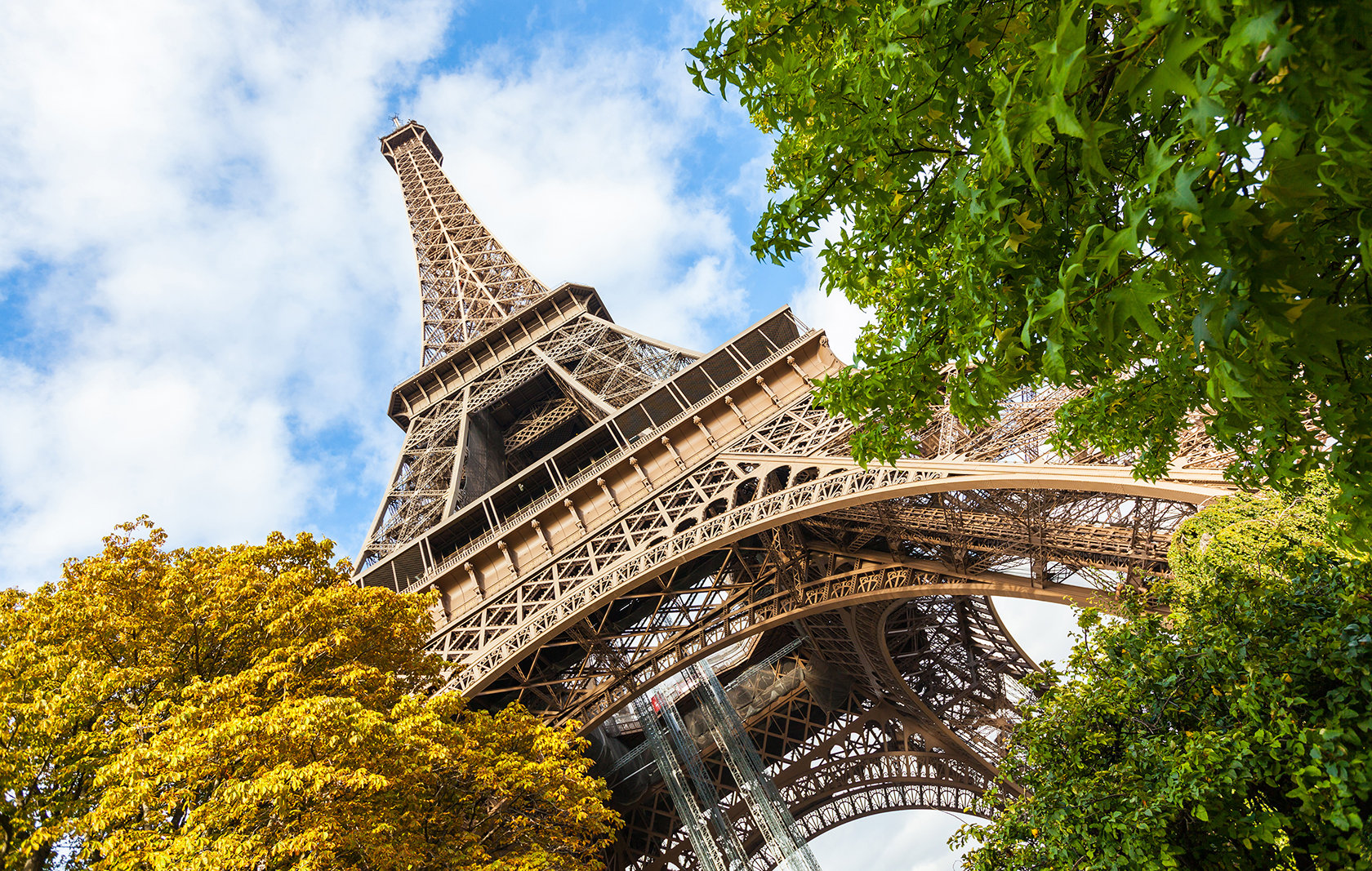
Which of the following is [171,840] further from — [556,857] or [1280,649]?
→ [1280,649]

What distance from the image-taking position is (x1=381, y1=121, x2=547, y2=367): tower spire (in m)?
31.0

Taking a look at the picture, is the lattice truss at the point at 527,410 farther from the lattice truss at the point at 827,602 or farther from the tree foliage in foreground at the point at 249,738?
the tree foliage in foreground at the point at 249,738

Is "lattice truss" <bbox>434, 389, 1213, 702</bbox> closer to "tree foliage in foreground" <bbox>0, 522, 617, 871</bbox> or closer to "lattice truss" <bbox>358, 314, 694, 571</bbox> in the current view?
"tree foliage in foreground" <bbox>0, 522, 617, 871</bbox>

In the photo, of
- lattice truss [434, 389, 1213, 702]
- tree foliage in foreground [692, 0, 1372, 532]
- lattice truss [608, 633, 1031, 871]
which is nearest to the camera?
tree foliage in foreground [692, 0, 1372, 532]

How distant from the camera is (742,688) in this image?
82.9 ft

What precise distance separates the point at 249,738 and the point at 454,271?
95.5ft

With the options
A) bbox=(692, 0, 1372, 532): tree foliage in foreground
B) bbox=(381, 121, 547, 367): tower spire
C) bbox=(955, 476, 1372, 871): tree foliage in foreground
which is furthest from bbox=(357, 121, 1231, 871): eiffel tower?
bbox=(692, 0, 1372, 532): tree foliage in foreground

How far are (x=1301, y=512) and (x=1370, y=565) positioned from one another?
9.48 feet

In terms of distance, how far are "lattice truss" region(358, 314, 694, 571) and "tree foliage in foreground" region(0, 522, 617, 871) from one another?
9733 millimetres

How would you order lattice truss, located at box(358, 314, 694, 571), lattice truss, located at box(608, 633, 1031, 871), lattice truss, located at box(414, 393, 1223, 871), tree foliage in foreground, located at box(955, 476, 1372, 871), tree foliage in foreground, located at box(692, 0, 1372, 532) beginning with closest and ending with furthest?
tree foliage in foreground, located at box(692, 0, 1372, 532)
tree foliage in foreground, located at box(955, 476, 1372, 871)
lattice truss, located at box(414, 393, 1223, 871)
lattice truss, located at box(358, 314, 694, 571)
lattice truss, located at box(608, 633, 1031, 871)

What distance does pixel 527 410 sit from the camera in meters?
28.4

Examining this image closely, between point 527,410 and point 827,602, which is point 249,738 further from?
point 527,410

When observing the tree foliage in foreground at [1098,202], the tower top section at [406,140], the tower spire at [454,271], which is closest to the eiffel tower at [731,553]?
the tower spire at [454,271]

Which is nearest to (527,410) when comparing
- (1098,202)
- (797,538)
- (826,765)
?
(797,538)
